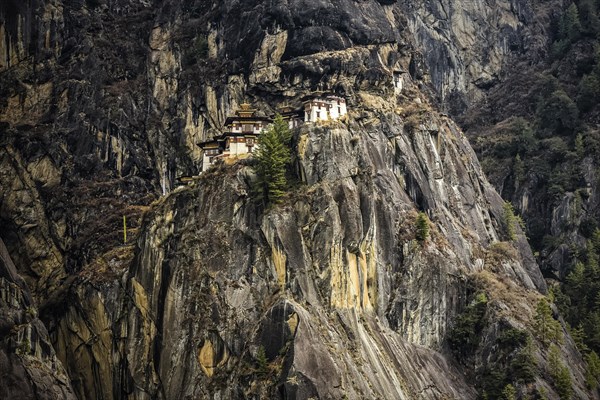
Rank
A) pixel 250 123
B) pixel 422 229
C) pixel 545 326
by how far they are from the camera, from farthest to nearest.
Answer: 1. pixel 250 123
2. pixel 545 326
3. pixel 422 229

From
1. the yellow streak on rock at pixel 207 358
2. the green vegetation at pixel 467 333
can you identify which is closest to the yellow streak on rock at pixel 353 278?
the green vegetation at pixel 467 333

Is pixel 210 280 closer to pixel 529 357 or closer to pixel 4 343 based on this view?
pixel 4 343

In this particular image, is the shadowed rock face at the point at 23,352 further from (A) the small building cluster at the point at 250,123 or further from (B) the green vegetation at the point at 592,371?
(B) the green vegetation at the point at 592,371

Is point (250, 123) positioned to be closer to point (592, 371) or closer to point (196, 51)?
point (196, 51)

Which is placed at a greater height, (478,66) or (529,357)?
(478,66)

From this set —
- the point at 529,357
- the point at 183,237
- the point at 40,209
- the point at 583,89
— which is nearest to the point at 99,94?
the point at 40,209

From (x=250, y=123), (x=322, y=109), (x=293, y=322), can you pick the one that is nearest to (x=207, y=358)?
(x=293, y=322)
